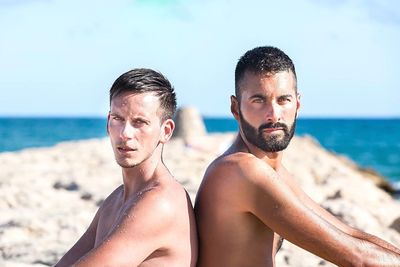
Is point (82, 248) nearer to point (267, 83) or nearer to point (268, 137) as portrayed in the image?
point (268, 137)

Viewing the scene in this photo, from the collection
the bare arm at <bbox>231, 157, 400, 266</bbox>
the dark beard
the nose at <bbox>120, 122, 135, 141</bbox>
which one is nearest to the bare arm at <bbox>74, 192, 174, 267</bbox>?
the nose at <bbox>120, 122, 135, 141</bbox>

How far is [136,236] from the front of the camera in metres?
Answer: 3.16

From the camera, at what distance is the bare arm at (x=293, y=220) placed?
11.0ft

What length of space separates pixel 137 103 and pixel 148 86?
0.08m

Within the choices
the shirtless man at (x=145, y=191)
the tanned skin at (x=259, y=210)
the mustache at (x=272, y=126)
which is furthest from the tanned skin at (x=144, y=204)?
the mustache at (x=272, y=126)

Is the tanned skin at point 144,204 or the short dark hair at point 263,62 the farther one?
the short dark hair at point 263,62

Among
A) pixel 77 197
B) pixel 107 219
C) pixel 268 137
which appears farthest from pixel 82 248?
pixel 77 197

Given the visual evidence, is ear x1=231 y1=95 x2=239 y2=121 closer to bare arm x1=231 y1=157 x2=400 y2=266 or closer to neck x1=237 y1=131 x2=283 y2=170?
neck x1=237 y1=131 x2=283 y2=170

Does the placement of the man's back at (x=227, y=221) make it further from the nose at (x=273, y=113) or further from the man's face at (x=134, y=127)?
the man's face at (x=134, y=127)

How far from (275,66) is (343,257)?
83 cm

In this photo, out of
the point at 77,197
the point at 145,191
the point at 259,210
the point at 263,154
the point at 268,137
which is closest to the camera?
the point at 145,191

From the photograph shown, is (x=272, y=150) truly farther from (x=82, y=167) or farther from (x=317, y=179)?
(x=317, y=179)

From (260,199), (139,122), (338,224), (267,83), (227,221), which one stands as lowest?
→ (338,224)

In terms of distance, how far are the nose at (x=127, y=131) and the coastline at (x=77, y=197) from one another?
6.56 ft
